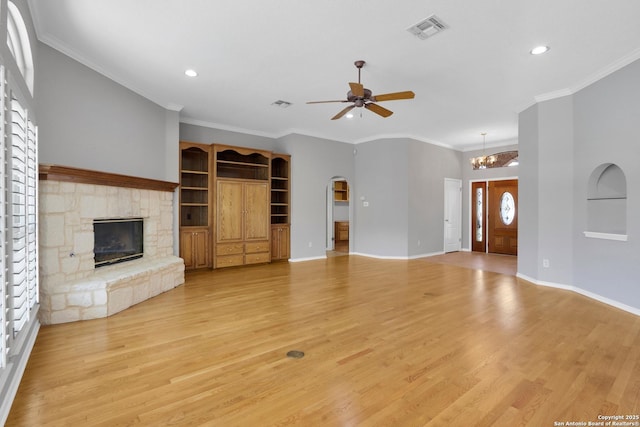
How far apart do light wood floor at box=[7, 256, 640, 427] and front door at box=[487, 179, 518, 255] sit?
168 inches

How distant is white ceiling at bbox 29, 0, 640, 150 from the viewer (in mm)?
2834

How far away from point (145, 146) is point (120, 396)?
4.07 m

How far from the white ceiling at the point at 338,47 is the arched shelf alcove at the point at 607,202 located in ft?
4.32

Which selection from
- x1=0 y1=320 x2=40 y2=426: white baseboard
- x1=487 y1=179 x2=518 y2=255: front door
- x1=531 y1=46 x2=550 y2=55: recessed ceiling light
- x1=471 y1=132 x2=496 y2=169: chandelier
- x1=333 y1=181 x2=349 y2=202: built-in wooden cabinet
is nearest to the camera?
x1=0 y1=320 x2=40 y2=426: white baseboard

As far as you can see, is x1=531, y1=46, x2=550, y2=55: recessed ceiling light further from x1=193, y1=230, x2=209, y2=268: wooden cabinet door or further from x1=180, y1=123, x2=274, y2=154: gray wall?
x1=193, y1=230, x2=209, y2=268: wooden cabinet door

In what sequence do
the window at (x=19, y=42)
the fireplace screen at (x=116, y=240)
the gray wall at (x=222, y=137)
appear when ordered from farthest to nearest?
the gray wall at (x=222, y=137) → the fireplace screen at (x=116, y=240) → the window at (x=19, y=42)

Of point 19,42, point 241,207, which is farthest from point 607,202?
point 19,42

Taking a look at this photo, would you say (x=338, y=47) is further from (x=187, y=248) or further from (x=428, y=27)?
(x=187, y=248)

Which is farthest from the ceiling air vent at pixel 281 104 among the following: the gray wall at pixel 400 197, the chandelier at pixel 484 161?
the chandelier at pixel 484 161

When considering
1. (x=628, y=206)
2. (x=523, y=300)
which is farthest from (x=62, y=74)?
(x=628, y=206)

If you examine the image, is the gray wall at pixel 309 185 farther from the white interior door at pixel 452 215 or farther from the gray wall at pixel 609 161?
the gray wall at pixel 609 161

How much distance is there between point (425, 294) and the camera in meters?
4.38

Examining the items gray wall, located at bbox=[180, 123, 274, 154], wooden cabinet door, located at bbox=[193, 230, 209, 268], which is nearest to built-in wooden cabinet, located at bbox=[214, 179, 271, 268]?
wooden cabinet door, located at bbox=[193, 230, 209, 268]

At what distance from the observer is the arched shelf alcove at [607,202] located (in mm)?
4051
